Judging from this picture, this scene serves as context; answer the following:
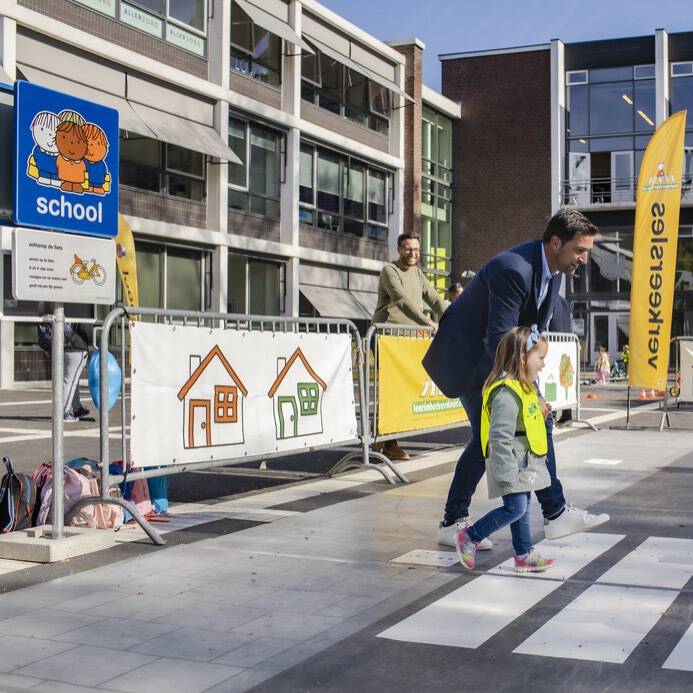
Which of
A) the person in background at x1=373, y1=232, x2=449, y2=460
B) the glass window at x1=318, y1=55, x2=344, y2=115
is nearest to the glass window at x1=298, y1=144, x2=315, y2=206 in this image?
the glass window at x1=318, y1=55, x2=344, y2=115

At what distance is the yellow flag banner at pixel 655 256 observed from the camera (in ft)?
50.7

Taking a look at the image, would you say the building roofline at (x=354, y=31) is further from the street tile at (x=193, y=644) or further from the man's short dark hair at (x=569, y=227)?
the street tile at (x=193, y=644)

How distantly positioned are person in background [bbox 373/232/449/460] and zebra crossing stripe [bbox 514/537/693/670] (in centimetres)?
477

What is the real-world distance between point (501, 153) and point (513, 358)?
46.8 m

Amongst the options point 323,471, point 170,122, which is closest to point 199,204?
point 170,122

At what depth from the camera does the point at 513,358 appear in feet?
18.3

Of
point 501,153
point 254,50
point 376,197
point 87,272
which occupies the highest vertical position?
point 501,153

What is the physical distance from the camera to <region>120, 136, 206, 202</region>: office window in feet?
85.8

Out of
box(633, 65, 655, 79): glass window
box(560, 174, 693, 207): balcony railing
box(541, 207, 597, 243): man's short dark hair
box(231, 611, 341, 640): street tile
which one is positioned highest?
box(633, 65, 655, 79): glass window

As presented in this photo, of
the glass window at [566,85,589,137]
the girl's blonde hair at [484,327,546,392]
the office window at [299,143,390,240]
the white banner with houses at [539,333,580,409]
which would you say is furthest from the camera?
the glass window at [566,85,589,137]

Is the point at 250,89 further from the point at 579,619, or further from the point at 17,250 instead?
the point at 579,619

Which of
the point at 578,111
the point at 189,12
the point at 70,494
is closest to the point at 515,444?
the point at 70,494

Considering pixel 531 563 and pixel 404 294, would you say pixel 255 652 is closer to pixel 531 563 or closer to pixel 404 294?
pixel 531 563

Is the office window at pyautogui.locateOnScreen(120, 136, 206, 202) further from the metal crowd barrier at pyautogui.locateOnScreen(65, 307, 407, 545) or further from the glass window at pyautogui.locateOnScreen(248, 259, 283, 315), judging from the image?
the metal crowd barrier at pyautogui.locateOnScreen(65, 307, 407, 545)
